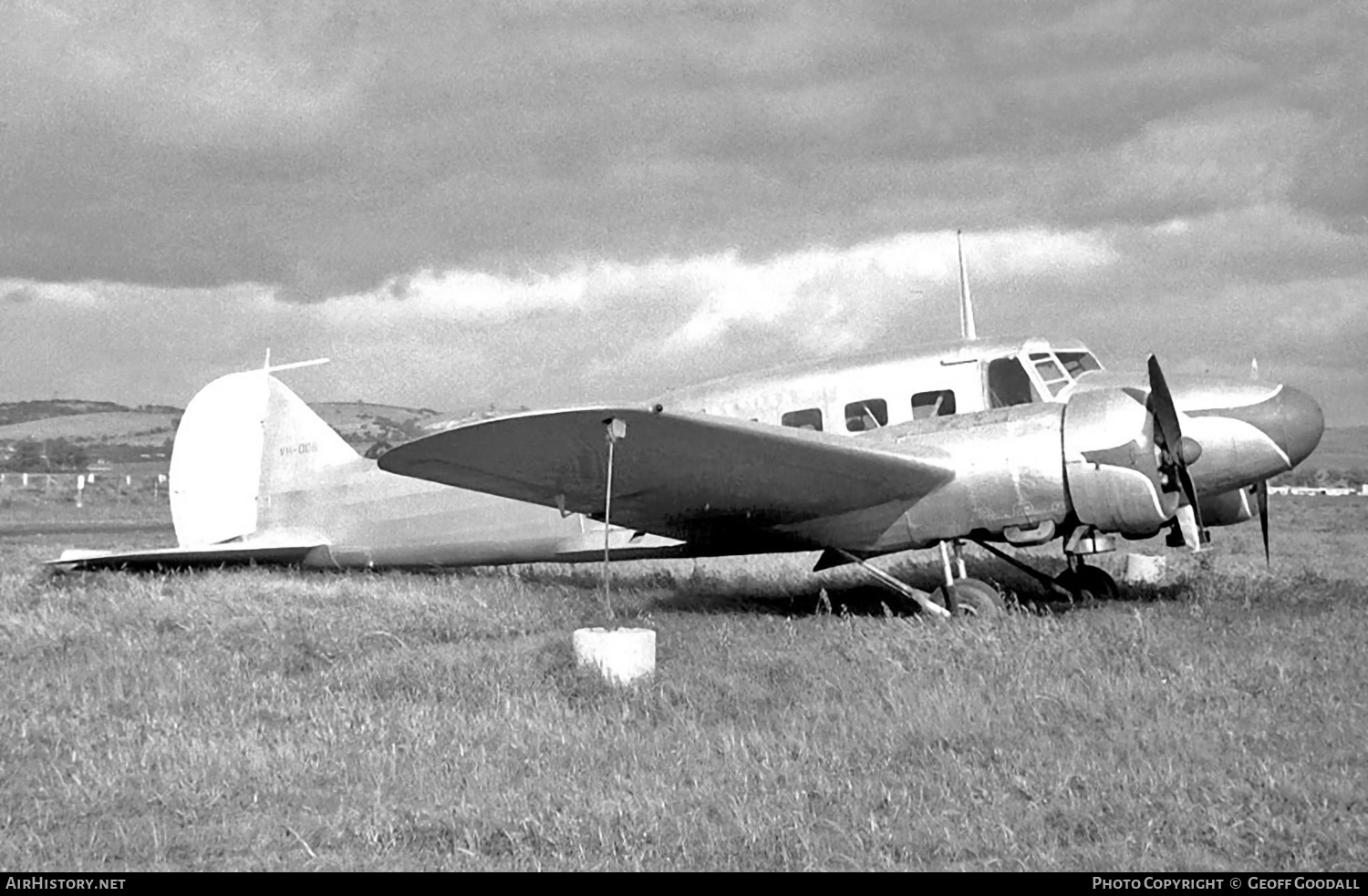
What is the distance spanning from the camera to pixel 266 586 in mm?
11609

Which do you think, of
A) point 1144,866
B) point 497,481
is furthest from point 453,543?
point 1144,866

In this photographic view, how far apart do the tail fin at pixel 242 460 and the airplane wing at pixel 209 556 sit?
322mm

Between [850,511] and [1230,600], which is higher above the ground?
[850,511]

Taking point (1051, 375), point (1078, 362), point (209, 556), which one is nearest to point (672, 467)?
point (1051, 375)

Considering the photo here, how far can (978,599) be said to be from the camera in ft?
30.4

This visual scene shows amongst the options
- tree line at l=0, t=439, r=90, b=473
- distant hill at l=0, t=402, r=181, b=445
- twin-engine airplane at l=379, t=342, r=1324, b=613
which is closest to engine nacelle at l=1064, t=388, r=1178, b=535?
twin-engine airplane at l=379, t=342, r=1324, b=613

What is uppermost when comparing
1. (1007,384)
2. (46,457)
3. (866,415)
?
(46,457)

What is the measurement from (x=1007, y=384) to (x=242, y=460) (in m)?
8.63

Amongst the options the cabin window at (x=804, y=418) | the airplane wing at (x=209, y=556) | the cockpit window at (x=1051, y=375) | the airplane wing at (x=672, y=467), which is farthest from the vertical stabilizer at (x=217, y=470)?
the cockpit window at (x=1051, y=375)

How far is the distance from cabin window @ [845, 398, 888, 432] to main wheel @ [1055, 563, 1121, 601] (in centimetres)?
220

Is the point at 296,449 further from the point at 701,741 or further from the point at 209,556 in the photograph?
the point at 701,741

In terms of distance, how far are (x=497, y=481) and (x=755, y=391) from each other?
8.60 ft
